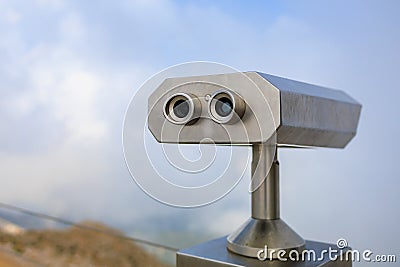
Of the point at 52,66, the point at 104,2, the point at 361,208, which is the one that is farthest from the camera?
the point at 52,66

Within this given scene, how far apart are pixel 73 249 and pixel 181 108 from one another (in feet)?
5.10

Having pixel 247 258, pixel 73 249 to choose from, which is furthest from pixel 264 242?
pixel 73 249

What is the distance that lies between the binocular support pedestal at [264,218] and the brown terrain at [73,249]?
818mm

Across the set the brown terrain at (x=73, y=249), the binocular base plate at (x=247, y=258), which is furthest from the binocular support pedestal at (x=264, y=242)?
the brown terrain at (x=73, y=249)

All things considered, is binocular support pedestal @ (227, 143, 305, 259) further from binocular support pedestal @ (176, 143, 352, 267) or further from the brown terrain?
the brown terrain

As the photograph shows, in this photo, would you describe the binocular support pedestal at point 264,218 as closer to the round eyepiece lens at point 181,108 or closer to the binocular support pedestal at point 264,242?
the binocular support pedestal at point 264,242

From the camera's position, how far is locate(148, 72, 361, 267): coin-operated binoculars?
0.54 m

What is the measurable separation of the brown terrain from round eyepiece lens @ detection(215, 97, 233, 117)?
101 centimetres

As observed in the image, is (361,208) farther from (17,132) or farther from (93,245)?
(17,132)

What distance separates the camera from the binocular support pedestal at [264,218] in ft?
2.20

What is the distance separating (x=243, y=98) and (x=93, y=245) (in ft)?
4.92

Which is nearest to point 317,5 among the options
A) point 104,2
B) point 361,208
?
point 361,208

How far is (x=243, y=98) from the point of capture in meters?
0.55

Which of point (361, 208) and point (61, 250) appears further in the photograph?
point (61, 250)
